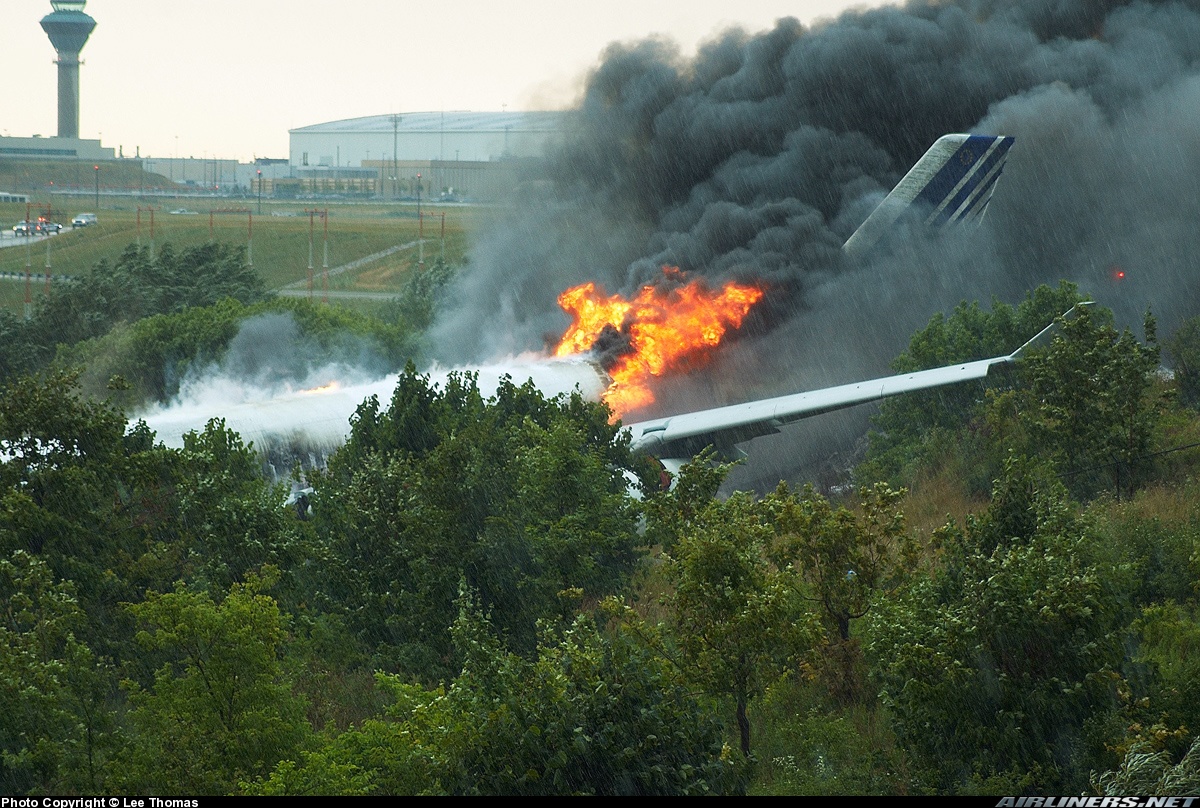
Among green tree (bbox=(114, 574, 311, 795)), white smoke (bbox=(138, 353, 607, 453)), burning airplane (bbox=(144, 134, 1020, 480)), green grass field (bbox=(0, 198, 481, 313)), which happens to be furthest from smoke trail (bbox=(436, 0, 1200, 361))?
green grass field (bbox=(0, 198, 481, 313))

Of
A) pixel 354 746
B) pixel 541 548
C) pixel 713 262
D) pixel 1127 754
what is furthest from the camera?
pixel 713 262

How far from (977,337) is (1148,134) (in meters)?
20.5

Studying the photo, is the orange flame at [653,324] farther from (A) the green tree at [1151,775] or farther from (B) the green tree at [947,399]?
(A) the green tree at [1151,775]

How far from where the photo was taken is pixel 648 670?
1466cm

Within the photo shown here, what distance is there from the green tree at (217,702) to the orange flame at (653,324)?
25.3 metres

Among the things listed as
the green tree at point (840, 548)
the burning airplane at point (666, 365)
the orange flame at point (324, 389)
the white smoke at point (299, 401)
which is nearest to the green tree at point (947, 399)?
the burning airplane at point (666, 365)

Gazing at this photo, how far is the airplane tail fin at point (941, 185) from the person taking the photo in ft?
162

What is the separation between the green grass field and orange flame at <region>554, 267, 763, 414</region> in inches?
2112

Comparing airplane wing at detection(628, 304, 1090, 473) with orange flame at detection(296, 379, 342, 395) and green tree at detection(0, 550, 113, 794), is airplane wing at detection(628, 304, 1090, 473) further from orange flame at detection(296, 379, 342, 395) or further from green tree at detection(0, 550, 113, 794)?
green tree at detection(0, 550, 113, 794)

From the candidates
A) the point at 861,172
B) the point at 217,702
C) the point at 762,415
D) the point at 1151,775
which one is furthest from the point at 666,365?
the point at 1151,775

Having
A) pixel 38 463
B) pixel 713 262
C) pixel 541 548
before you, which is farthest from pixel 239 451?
pixel 713 262

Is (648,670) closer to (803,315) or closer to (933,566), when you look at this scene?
(933,566)

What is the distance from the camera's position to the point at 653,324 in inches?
1774

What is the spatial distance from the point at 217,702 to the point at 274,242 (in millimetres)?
115341
